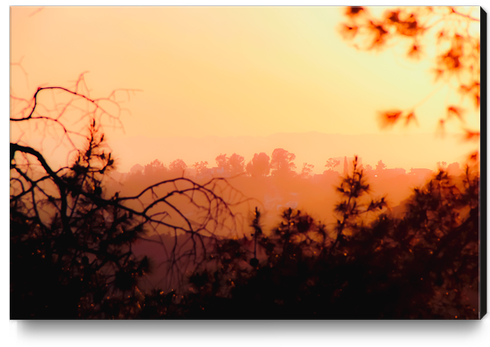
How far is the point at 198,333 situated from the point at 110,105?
1025 mm

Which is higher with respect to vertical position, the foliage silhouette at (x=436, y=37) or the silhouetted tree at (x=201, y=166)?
the foliage silhouette at (x=436, y=37)

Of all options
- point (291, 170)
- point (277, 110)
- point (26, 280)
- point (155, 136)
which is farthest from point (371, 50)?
point (26, 280)

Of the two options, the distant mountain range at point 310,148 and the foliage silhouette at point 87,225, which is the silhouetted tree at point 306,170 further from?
the foliage silhouette at point 87,225

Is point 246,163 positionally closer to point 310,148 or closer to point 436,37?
point 310,148

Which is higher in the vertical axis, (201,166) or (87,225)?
(201,166)

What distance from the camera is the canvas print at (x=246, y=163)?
6.64 ft

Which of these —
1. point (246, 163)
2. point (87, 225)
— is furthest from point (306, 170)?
point (87, 225)

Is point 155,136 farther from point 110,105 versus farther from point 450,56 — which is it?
point 450,56

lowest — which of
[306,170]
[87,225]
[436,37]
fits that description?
[87,225]

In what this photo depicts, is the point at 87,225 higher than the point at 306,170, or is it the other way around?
the point at 306,170

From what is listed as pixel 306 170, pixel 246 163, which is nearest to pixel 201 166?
pixel 246 163

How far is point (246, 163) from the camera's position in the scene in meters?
2.03

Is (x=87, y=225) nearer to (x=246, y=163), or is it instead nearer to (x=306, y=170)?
(x=246, y=163)

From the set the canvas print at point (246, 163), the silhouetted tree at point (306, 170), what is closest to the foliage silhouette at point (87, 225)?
the canvas print at point (246, 163)
